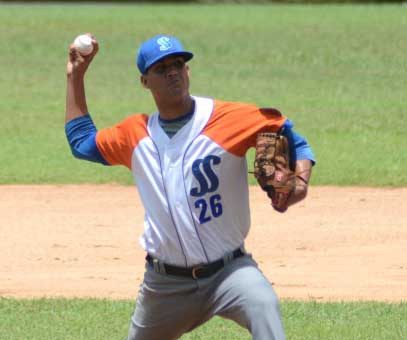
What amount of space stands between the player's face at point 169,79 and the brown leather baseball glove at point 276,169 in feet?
1.45

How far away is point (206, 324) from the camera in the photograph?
8.12m

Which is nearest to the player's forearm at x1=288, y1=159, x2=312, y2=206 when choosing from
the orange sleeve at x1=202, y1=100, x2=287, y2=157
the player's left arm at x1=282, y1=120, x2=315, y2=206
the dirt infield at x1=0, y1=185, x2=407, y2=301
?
the player's left arm at x1=282, y1=120, x2=315, y2=206

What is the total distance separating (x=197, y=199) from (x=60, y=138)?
10.7 meters

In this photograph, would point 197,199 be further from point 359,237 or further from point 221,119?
point 359,237

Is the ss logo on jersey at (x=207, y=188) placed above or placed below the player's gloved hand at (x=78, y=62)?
below

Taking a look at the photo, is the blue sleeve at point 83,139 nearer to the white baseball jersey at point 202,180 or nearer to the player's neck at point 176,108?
the white baseball jersey at point 202,180

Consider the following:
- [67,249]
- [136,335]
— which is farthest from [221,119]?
[67,249]

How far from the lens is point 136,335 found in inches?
243

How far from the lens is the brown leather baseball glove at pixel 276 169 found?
5746 mm

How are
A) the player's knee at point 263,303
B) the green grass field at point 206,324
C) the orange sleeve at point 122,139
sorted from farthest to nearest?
1. the green grass field at point 206,324
2. the orange sleeve at point 122,139
3. the player's knee at point 263,303

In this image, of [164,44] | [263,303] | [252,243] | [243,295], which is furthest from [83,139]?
[252,243]

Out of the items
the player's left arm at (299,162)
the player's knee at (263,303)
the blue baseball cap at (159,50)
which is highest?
the blue baseball cap at (159,50)

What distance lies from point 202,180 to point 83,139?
0.72 metres

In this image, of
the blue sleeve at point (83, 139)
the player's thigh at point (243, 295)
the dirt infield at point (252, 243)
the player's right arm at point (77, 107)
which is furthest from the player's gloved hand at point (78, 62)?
the dirt infield at point (252, 243)
